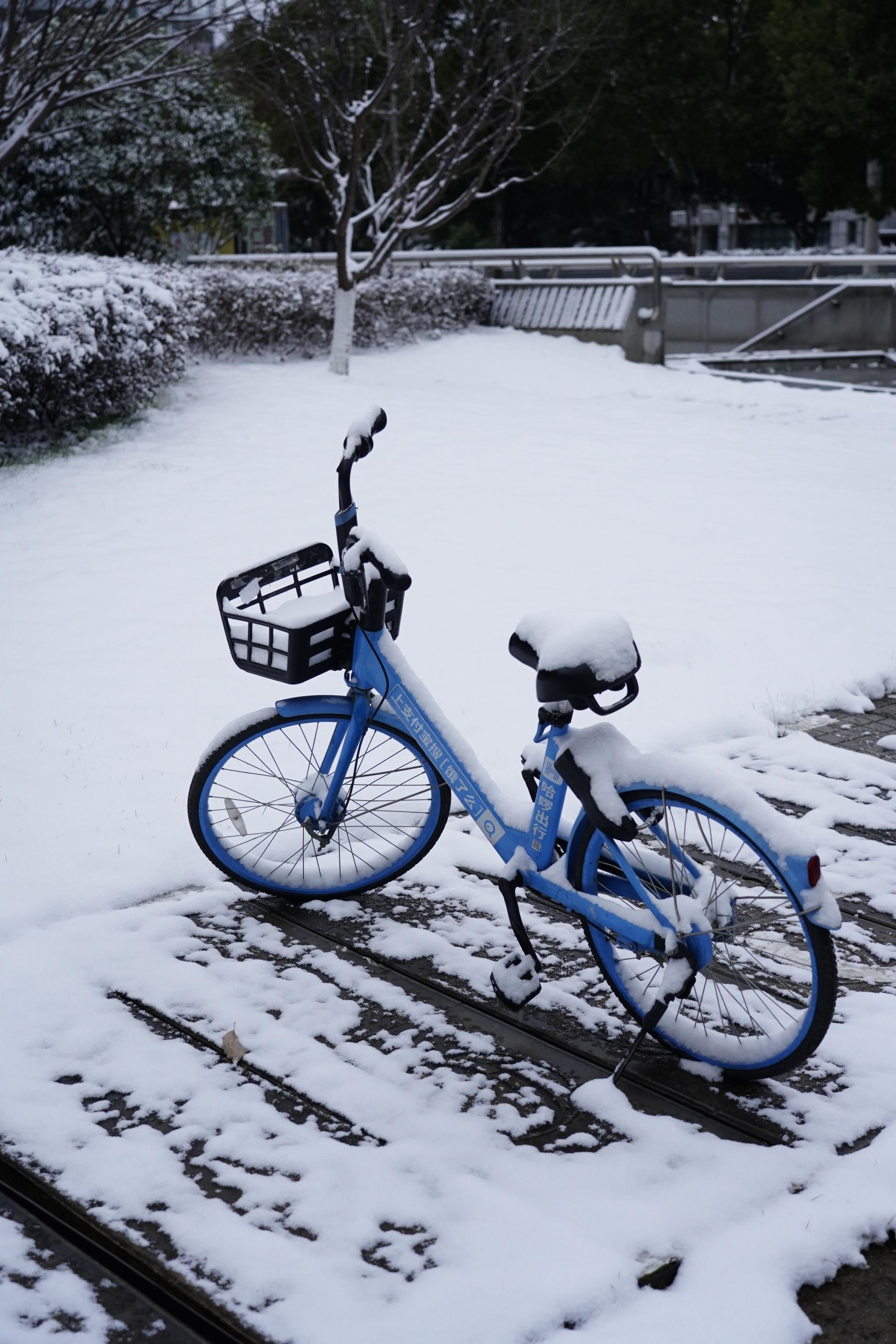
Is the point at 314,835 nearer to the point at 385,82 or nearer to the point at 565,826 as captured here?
the point at 565,826

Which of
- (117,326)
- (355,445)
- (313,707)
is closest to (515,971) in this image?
(313,707)

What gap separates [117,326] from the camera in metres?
10.4

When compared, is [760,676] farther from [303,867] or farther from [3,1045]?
[3,1045]

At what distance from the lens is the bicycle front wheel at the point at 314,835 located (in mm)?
3725

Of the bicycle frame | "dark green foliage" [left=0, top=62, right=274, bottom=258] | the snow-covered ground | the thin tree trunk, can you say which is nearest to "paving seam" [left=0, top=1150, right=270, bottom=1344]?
the snow-covered ground

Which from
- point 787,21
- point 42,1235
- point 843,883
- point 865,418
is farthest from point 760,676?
point 787,21

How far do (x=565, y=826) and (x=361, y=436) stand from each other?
3.79ft

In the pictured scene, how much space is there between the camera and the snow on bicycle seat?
295 cm

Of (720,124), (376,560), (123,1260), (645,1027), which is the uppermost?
(720,124)

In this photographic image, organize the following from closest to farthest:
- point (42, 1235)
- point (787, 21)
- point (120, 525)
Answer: point (42, 1235)
point (120, 525)
point (787, 21)

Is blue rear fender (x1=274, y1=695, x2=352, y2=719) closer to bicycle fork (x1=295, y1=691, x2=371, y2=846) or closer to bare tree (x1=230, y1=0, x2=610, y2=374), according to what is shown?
bicycle fork (x1=295, y1=691, x2=371, y2=846)

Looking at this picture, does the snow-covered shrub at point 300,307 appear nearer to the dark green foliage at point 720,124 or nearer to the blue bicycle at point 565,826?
the blue bicycle at point 565,826

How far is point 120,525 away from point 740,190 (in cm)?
3249

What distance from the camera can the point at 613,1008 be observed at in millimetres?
3324
